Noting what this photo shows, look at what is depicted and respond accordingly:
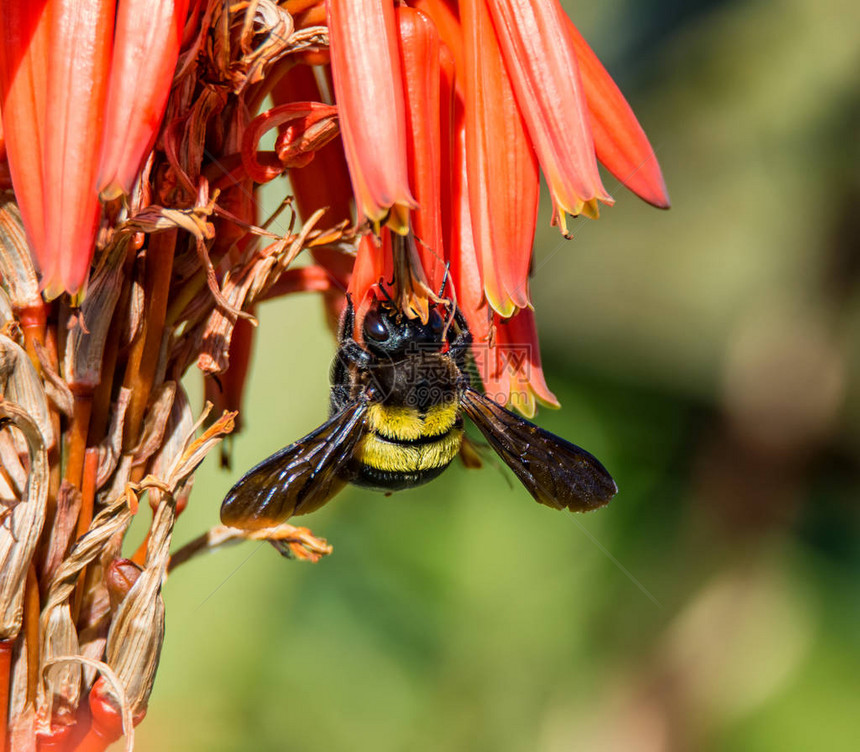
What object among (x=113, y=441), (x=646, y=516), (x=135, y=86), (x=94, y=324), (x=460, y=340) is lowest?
(x=646, y=516)

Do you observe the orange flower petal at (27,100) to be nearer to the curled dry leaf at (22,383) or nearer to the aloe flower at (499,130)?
the curled dry leaf at (22,383)

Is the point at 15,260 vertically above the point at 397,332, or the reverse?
the point at 15,260

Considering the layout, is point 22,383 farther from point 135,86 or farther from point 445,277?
point 445,277

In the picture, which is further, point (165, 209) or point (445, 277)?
point (445, 277)

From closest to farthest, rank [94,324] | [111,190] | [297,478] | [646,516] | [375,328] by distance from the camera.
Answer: [111,190] → [94,324] → [297,478] → [375,328] → [646,516]

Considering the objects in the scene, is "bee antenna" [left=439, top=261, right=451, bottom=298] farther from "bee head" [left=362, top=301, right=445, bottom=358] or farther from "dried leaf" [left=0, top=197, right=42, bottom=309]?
"dried leaf" [left=0, top=197, right=42, bottom=309]

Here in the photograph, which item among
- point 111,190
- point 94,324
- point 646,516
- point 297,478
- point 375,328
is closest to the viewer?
point 111,190

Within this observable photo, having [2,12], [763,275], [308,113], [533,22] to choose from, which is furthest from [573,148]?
[763,275]

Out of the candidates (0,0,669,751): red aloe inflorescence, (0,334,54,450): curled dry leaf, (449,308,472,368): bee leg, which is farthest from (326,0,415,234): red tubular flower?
(449,308,472,368): bee leg

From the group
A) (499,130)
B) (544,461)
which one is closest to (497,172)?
(499,130)
